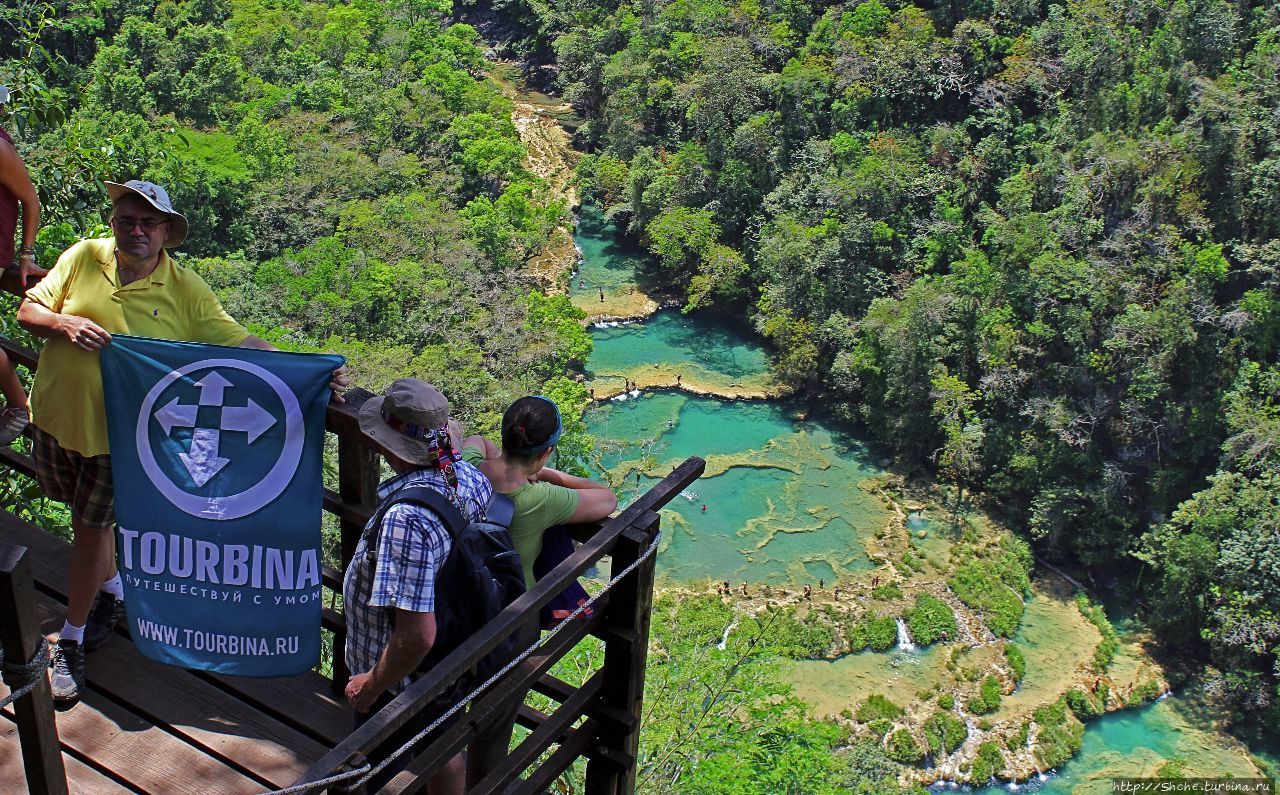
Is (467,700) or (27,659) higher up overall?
(27,659)

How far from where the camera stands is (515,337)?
76.0 ft

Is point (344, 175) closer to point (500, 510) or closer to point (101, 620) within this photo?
point (101, 620)

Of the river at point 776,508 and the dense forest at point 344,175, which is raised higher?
the dense forest at point 344,175

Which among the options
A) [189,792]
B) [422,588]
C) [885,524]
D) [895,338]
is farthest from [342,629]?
[895,338]

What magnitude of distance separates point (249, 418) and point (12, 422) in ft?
4.36

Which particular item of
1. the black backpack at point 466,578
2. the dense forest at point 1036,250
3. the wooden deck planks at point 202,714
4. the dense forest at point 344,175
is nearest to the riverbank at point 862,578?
the dense forest at point 1036,250

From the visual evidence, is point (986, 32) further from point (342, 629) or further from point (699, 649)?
point (342, 629)

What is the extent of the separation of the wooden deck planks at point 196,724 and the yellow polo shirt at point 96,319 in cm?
75

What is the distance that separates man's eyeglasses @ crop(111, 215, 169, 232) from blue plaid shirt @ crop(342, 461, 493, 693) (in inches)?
45.1

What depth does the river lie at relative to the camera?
1859 centimetres

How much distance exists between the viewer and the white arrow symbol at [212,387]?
10.7 feet

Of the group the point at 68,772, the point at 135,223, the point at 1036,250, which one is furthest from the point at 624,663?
the point at 1036,250

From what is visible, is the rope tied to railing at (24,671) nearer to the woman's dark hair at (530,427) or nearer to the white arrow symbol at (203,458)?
the white arrow symbol at (203,458)

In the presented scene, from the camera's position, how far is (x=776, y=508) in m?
22.5
